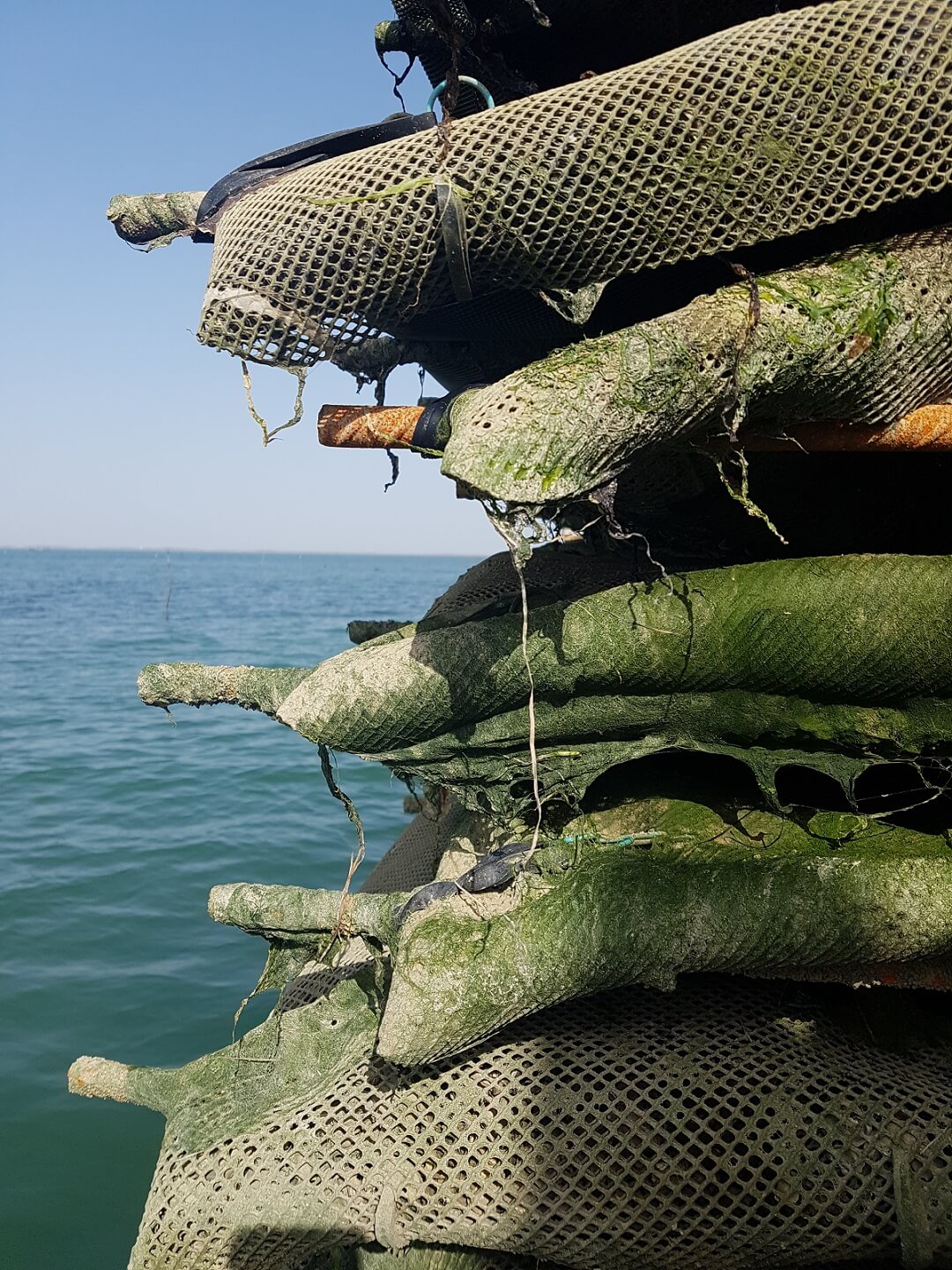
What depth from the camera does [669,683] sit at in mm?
2762

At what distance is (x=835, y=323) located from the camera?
233 cm

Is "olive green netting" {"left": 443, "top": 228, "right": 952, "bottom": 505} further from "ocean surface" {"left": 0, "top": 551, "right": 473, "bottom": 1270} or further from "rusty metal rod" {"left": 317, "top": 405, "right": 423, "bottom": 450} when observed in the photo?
"ocean surface" {"left": 0, "top": 551, "right": 473, "bottom": 1270}

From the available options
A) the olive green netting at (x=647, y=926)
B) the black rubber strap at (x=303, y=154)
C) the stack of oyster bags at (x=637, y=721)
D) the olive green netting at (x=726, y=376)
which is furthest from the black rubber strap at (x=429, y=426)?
the olive green netting at (x=647, y=926)

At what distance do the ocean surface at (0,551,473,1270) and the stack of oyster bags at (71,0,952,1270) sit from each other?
2.52 m

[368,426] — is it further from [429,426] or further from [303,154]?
[303,154]

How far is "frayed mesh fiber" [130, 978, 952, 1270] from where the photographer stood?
7.76ft

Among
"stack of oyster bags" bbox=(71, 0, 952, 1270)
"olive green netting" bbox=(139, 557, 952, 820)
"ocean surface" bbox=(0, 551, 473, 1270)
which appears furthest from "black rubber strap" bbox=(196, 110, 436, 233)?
"ocean surface" bbox=(0, 551, 473, 1270)

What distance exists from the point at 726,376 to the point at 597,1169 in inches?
79.7

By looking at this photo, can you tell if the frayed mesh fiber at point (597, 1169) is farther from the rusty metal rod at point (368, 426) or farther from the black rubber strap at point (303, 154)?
the black rubber strap at point (303, 154)

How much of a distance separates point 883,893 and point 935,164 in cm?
187

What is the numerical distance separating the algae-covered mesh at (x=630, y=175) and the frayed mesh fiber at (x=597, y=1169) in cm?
A: 212

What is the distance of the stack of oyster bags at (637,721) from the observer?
2.33m

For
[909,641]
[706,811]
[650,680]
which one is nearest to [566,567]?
[650,680]

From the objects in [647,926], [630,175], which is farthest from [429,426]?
[647,926]
